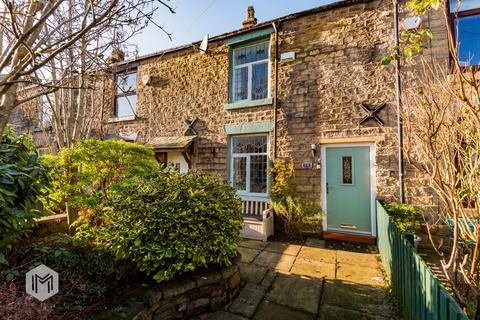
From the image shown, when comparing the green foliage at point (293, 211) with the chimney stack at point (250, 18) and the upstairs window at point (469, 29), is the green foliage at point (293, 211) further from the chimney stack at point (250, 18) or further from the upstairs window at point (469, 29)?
the chimney stack at point (250, 18)

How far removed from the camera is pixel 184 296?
8.39 ft

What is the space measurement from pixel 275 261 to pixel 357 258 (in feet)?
5.28

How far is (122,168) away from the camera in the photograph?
3.87 m

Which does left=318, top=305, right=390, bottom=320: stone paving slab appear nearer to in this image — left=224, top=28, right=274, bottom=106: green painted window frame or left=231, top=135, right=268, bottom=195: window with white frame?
left=231, top=135, right=268, bottom=195: window with white frame

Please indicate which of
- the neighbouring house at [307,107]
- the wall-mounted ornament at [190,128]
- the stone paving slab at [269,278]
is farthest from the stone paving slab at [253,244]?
the wall-mounted ornament at [190,128]

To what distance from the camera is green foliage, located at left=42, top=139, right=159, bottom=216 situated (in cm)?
326

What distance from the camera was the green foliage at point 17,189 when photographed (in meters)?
1.92

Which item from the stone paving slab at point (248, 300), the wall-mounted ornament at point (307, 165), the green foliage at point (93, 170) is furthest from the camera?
the wall-mounted ornament at point (307, 165)

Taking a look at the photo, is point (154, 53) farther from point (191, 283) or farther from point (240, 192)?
point (191, 283)

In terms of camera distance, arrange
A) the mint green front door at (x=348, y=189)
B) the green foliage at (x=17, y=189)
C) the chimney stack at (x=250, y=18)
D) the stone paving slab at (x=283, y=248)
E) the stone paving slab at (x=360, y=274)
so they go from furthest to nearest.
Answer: the chimney stack at (x=250, y=18) < the mint green front door at (x=348, y=189) < the stone paving slab at (x=283, y=248) < the stone paving slab at (x=360, y=274) < the green foliage at (x=17, y=189)

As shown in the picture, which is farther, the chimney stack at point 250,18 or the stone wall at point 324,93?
the chimney stack at point 250,18

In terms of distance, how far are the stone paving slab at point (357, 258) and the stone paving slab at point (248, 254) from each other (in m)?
1.58

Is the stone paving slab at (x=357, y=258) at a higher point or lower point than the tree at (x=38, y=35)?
lower

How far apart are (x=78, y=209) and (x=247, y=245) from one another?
3.34 m
